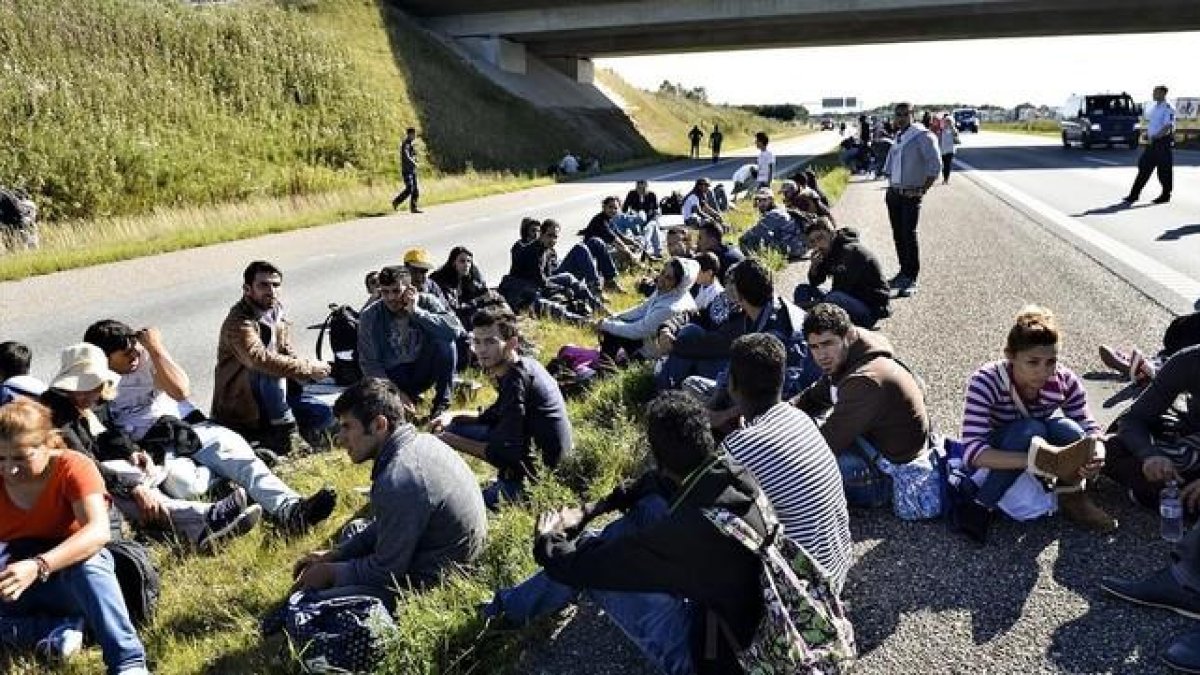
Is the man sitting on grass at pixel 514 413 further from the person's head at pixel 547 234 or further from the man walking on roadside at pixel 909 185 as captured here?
the man walking on roadside at pixel 909 185

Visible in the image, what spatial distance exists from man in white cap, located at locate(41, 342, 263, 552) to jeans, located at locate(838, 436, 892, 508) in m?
3.11

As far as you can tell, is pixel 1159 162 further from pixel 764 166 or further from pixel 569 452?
pixel 569 452

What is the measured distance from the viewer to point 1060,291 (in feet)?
30.1

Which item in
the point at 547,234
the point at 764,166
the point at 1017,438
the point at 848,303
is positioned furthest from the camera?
the point at 764,166

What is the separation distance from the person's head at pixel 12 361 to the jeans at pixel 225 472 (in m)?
0.93

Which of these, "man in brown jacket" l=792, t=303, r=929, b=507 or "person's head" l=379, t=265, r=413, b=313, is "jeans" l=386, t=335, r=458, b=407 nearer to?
"person's head" l=379, t=265, r=413, b=313

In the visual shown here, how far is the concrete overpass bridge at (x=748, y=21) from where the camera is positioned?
113ft

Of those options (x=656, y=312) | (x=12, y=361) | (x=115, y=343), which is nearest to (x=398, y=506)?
(x=115, y=343)

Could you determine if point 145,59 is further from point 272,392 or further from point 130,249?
point 272,392

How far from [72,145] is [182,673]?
60.9 feet

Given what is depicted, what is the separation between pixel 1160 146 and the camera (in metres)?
15.5

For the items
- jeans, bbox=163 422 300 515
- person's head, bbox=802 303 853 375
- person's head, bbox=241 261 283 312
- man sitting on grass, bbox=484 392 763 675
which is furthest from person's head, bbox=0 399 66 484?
person's head, bbox=802 303 853 375

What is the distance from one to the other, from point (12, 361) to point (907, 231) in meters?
8.38

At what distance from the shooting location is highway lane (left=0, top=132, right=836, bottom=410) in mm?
9180
